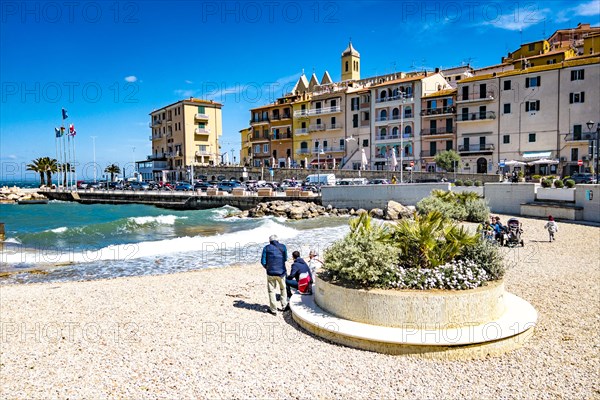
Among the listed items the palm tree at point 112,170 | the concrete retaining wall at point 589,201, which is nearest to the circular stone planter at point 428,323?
the concrete retaining wall at point 589,201

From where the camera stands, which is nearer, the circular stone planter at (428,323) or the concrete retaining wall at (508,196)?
the circular stone planter at (428,323)

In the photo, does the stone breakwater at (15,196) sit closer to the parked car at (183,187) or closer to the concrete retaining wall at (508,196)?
the parked car at (183,187)

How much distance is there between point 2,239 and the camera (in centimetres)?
2555

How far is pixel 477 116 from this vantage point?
51750 mm

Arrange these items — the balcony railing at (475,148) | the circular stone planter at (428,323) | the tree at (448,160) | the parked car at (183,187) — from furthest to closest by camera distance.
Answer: the parked car at (183,187) → the balcony railing at (475,148) → the tree at (448,160) → the circular stone planter at (428,323)

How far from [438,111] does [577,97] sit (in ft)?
48.8

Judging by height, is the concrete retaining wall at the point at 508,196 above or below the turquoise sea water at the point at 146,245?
above

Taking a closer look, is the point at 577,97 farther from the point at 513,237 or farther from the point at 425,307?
the point at 425,307

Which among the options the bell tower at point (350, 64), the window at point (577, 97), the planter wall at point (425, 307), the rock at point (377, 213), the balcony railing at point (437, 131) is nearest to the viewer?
the planter wall at point (425, 307)

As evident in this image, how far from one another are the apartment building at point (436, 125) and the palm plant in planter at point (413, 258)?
48348 millimetres

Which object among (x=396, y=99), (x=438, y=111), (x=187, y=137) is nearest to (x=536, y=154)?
(x=438, y=111)

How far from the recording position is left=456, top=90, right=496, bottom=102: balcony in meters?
51.0

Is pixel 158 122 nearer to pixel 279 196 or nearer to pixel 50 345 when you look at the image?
pixel 279 196

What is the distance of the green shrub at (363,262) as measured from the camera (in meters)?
7.62
